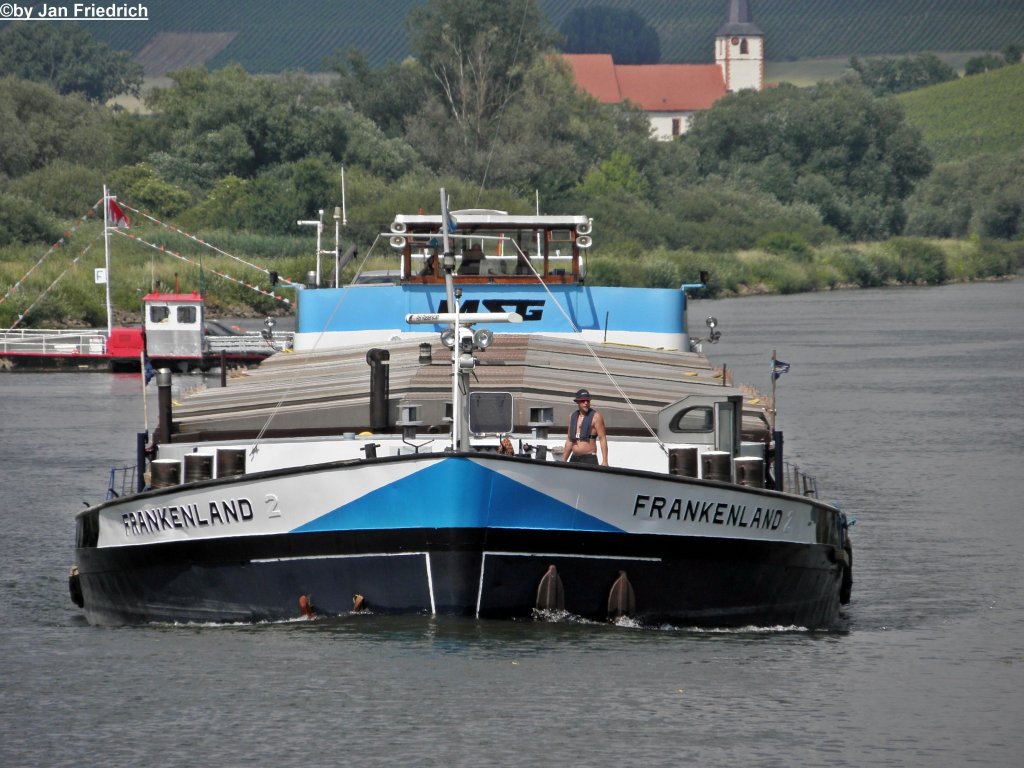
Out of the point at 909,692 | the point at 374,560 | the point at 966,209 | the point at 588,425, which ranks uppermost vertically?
the point at 966,209

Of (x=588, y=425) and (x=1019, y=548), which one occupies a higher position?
(x=588, y=425)

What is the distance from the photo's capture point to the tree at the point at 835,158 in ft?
460

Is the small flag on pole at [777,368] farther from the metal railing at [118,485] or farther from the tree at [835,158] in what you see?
the tree at [835,158]

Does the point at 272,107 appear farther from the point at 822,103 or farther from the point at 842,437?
the point at 842,437

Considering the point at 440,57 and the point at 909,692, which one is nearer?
the point at 909,692

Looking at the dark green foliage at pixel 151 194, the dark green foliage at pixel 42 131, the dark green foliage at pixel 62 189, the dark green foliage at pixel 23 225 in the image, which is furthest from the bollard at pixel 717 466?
the dark green foliage at pixel 42 131

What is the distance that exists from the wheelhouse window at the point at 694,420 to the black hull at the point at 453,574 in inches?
60.6

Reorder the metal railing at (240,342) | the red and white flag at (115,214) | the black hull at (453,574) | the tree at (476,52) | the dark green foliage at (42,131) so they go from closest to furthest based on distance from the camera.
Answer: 1. the black hull at (453,574)
2. the metal railing at (240,342)
3. the red and white flag at (115,214)
4. the dark green foliage at (42,131)
5. the tree at (476,52)

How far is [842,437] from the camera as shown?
42531 mm

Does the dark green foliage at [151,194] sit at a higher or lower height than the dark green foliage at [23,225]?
higher

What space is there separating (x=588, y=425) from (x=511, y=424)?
856mm

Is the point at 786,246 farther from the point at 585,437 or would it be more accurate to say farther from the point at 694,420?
the point at 585,437

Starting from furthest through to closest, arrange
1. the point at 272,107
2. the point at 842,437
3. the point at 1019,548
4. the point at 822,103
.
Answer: the point at 822,103, the point at 272,107, the point at 842,437, the point at 1019,548

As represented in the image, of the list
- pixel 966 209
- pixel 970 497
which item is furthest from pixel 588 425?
pixel 966 209
